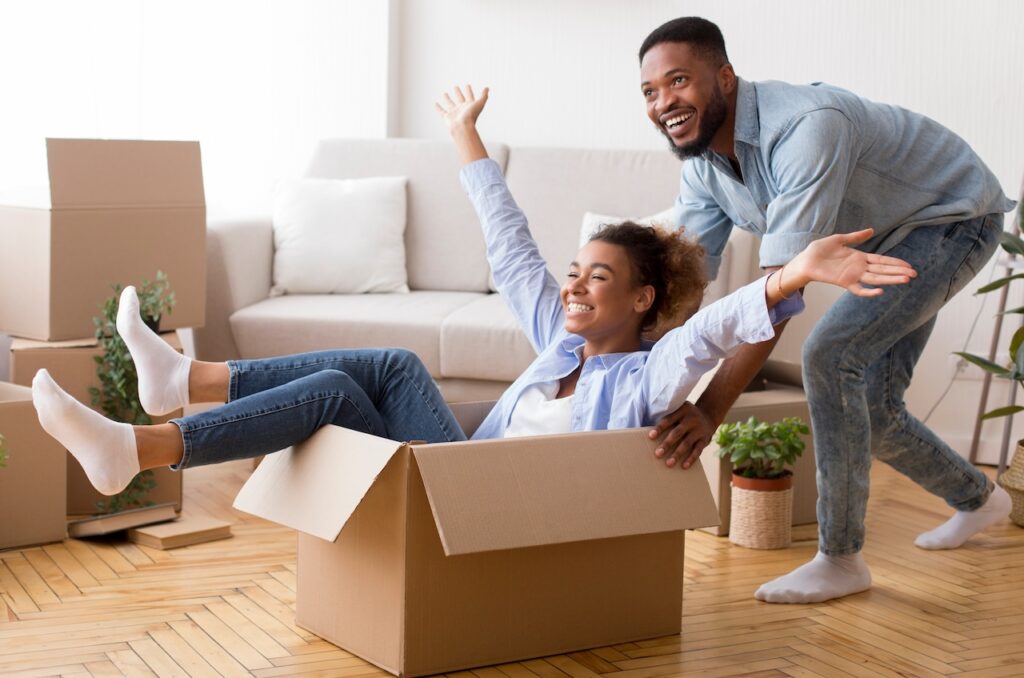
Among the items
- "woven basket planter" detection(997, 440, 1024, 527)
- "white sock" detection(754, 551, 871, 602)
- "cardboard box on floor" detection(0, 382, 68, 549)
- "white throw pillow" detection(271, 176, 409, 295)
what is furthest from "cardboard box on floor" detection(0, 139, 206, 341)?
"woven basket planter" detection(997, 440, 1024, 527)

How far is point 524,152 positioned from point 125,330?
2.05 m

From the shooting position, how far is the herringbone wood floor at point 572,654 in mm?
2043

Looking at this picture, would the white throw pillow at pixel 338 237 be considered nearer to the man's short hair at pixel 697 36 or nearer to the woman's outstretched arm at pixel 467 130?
the woman's outstretched arm at pixel 467 130

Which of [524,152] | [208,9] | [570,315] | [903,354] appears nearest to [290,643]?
[570,315]

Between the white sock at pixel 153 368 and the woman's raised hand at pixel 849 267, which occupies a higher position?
the woman's raised hand at pixel 849 267

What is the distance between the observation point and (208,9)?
425 cm

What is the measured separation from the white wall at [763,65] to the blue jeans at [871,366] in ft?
4.58

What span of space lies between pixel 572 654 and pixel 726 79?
1046 millimetres

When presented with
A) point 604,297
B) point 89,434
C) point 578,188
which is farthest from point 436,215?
point 89,434

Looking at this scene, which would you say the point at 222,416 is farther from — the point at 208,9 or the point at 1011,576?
the point at 208,9

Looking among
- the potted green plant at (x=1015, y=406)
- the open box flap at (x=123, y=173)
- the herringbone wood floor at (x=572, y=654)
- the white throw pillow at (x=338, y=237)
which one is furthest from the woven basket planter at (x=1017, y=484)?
the open box flap at (x=123, y=173)

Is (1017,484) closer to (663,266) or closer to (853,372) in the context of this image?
(853,372)

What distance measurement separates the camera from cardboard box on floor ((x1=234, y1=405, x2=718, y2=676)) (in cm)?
189

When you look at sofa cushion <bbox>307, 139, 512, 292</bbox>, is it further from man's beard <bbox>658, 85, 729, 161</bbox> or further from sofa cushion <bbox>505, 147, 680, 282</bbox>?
man's beard <bbox>658, 85, 729, 161</bbox>
